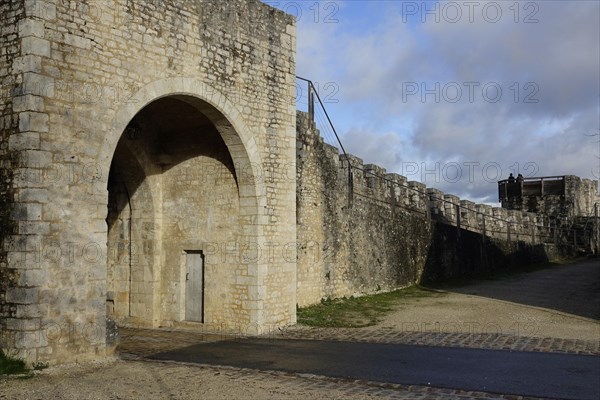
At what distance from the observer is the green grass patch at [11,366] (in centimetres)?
676

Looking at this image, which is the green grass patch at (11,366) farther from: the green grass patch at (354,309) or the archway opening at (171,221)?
the green grass patch at (354,309)

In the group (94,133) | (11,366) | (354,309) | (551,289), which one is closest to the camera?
(11,366)

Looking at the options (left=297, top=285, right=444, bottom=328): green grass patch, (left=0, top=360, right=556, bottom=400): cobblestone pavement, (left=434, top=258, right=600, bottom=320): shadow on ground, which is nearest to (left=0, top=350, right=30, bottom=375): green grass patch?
(left=0, top=360, right=556, bottom=400): cobblestone pavement

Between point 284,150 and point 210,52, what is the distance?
2.42 metres

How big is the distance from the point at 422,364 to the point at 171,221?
232 inches

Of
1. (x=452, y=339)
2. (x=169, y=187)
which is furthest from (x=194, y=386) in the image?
(x=169, y=187)

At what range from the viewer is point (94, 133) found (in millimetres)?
7957

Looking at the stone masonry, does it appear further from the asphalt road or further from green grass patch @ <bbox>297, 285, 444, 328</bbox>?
the asphalt road

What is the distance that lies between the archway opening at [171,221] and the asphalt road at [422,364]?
193cm

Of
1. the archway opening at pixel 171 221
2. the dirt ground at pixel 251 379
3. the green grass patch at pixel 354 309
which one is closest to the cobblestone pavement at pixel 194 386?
the dirt ground at pixel 251 379

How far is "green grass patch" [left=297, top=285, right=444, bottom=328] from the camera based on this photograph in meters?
11.8

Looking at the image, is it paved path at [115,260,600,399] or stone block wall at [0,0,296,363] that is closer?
paved path at [115,260,600,399]

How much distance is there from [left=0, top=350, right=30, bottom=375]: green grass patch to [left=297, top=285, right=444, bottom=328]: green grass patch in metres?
5.76

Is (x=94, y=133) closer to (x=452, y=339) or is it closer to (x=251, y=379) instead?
(x=251, y=379)
